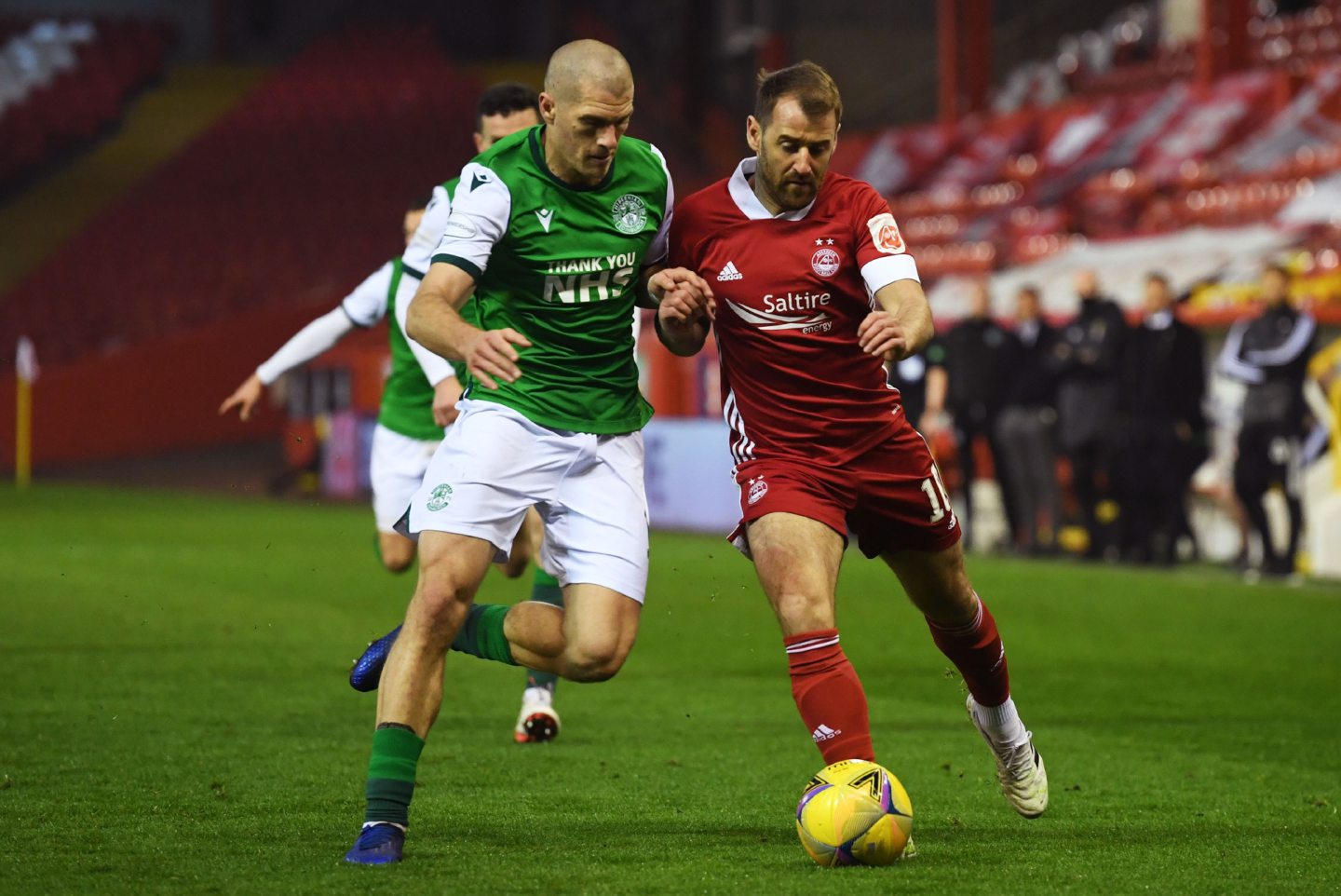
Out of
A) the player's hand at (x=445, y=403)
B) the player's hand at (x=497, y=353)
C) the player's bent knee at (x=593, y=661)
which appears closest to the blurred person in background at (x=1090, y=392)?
the player's hand at (x=445, y=403)

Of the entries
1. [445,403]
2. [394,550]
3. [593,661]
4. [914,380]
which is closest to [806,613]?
[593,661]

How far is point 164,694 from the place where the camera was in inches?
318

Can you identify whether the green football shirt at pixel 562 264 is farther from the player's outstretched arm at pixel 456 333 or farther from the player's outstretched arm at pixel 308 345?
the player's outstretched arm at pixel 308 345

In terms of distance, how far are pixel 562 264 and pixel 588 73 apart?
0.50 m

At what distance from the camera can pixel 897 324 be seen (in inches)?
192

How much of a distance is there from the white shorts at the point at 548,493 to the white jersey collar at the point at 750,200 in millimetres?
696

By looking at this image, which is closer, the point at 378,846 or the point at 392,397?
the point at 378,846

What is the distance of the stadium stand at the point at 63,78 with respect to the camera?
132 feet

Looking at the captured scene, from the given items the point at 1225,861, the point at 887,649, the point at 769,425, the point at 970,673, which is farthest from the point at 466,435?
the point at 887,649

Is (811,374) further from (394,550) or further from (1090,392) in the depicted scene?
(1090,392)

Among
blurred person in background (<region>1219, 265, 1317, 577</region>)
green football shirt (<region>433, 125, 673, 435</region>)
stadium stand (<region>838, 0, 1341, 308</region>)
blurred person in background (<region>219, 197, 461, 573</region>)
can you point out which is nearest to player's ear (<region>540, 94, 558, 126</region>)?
green football shirt (<region>433, 125, 673, 435</region>)

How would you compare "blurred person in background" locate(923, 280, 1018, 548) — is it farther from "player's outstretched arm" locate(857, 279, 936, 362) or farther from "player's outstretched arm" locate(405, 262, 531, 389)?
"player's outstretched arm" locate(405, 262, 531, 389)

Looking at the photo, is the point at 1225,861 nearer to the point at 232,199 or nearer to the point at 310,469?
the point at 310,469

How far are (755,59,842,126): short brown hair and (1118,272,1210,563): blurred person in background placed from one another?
9.24 m
